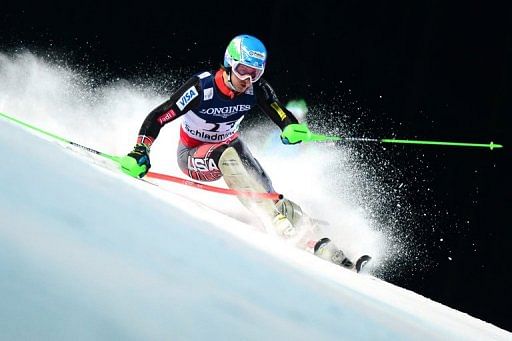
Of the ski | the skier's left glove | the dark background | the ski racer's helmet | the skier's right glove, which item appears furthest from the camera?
the dark background

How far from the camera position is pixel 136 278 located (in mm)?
928

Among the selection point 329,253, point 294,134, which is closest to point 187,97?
point 294,134

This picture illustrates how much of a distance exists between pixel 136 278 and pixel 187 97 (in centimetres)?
312

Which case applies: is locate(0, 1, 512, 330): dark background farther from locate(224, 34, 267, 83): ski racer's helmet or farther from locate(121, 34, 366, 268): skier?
locate(224, 34, 267, 83): ski racer's helmet

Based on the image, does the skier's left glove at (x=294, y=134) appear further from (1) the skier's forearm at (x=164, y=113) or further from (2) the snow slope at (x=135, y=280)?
(2) the snow slope at (x=135, y=280)

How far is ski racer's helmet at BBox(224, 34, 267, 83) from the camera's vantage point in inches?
151

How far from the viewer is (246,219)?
15.1 feet

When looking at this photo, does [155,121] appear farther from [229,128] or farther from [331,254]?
[331,254]

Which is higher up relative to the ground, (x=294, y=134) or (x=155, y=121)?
(x=294, y=134)

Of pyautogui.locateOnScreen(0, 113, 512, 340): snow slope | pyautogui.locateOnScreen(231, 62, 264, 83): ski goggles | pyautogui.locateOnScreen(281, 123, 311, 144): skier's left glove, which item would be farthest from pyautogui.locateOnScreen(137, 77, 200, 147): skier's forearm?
pyautogui.locateOnScreen(0, 113, 512, 340): snow slope

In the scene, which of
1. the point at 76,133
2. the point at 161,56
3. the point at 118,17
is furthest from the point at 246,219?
the point at 118,17

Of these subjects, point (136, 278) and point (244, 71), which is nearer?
point (136, 278)

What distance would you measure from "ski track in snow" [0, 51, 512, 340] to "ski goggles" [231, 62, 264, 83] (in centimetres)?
205

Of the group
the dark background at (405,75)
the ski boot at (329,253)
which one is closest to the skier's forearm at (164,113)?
the ski boot at (329,253)
